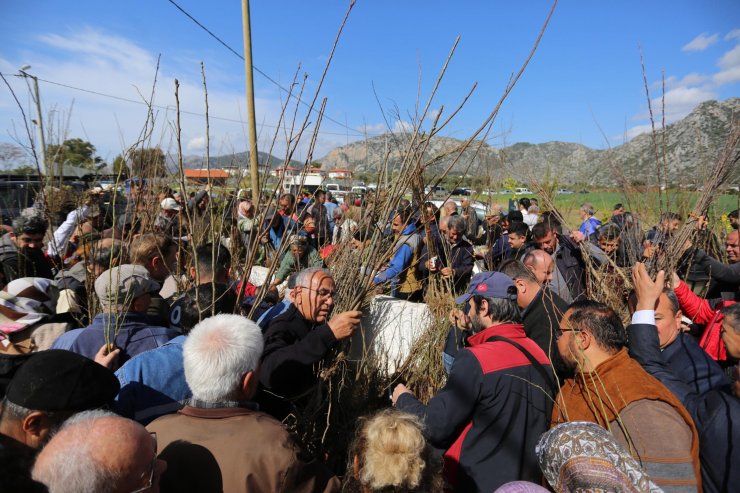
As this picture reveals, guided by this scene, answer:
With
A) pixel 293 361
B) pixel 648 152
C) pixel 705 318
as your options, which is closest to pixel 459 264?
pixel 648 152

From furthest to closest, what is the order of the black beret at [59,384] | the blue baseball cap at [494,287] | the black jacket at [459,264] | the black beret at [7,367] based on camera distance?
the black jacket at [459,264] → the blue baseball cap at [494,287] → the black beret at [7,367] → the black beret at [59,384]

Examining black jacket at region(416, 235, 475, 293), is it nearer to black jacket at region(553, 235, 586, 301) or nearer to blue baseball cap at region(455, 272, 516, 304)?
black jacket at region(553, 235, 586, 301)

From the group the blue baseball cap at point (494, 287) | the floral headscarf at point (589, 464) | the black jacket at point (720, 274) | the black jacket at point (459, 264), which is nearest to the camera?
the floral headscarf at point (589, 464)

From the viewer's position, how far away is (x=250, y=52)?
6418 millimetres

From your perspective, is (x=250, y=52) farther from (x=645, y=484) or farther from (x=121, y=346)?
(x=645, y=484)

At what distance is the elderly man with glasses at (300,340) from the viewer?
2207 millimetres

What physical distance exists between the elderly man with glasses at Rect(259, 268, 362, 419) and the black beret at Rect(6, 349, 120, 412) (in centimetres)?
81

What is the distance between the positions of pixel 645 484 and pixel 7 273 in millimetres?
4347

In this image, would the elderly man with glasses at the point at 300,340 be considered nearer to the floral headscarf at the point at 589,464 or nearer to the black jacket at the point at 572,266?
the floral headscarf at the point at 589,464

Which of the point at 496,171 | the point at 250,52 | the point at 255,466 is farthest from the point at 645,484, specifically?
the point at 250,52

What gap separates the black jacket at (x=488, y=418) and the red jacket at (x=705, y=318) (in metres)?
1.66

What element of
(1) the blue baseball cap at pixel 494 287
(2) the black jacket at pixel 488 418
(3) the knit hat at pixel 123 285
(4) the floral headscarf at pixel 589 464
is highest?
(1) the blue baseball cap at pixel 494 287

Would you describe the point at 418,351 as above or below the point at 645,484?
below

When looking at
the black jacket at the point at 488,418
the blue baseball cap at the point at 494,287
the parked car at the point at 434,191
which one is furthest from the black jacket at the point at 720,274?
the black jacket at the point at 488,418
